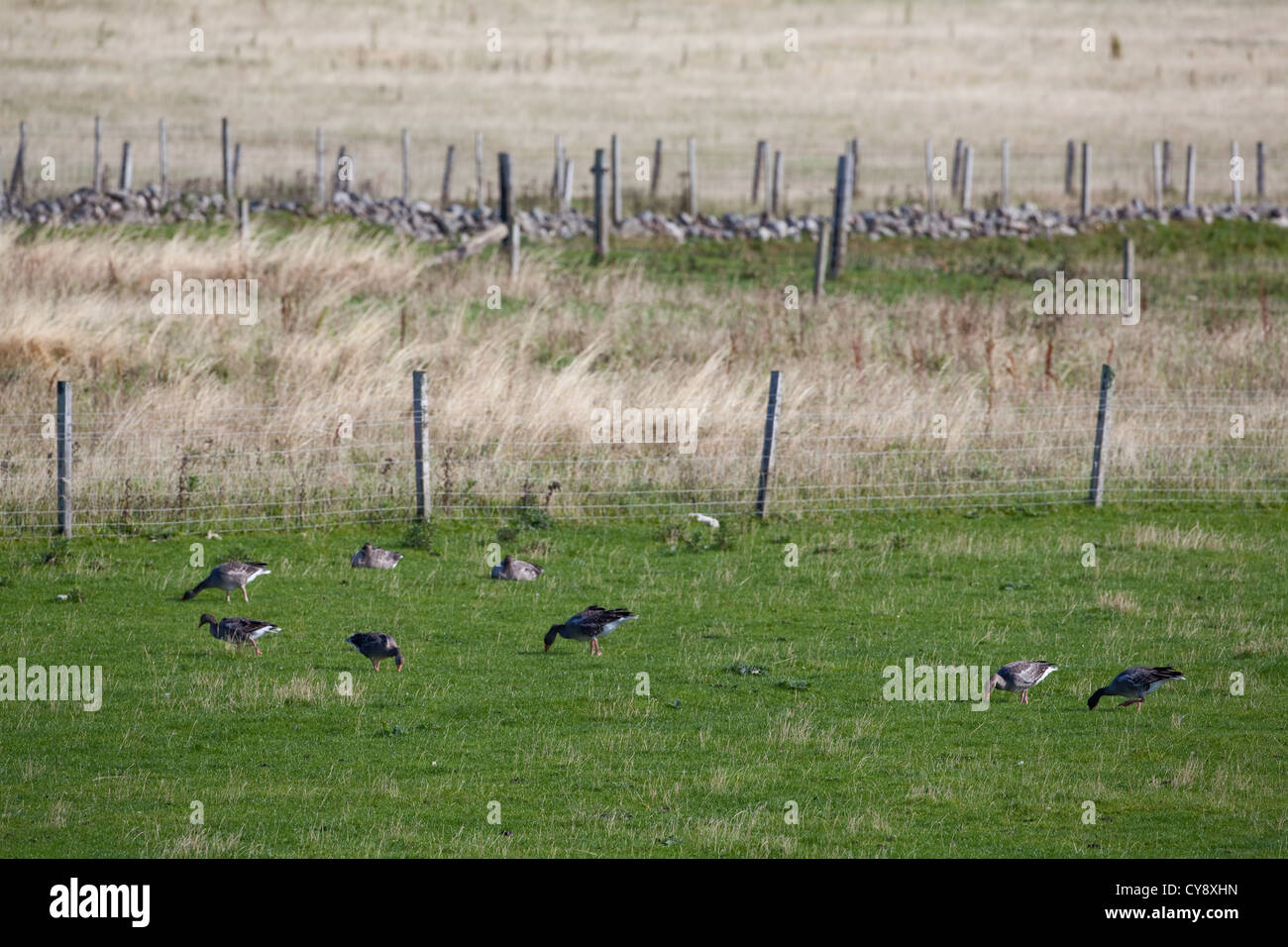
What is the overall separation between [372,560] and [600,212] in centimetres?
2149

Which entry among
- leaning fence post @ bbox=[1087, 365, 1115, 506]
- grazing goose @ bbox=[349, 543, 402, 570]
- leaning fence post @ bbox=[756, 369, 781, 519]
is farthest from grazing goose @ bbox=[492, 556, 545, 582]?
leaning fence post @ bbox=[1087, 365, 1115, 506]

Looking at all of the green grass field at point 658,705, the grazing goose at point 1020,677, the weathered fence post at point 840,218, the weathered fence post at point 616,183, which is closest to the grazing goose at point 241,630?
the green grass field at point 658,705

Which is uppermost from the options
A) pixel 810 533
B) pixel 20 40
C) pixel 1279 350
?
pixel 20 40

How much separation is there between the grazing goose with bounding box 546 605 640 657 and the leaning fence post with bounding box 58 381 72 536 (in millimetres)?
7144

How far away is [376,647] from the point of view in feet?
42.0

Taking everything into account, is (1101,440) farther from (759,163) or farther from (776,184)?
(759,163)

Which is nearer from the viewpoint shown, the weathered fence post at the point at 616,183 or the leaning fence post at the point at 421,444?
the leaning fence post at the point at 421,444

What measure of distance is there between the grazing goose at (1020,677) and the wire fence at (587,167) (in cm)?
3420

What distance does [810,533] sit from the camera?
18.9 meters

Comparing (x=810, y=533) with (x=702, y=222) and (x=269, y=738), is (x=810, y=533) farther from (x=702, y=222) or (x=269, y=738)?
(x=702, y=222)

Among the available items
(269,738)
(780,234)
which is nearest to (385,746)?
(269,738)

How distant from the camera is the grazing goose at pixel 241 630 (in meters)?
13.3

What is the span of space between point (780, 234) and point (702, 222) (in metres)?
2.25

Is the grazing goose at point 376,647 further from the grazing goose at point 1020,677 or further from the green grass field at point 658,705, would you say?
the grazing goose at point 1020,677
